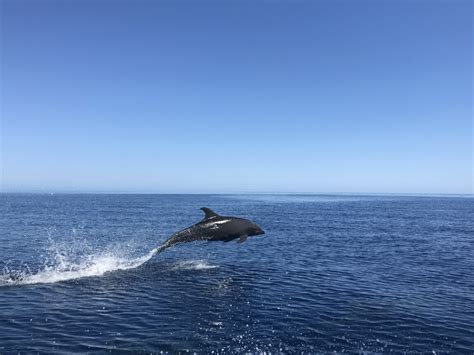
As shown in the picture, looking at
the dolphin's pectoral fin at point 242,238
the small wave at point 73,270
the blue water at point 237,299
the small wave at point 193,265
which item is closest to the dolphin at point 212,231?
the dolphin's pectoral fin at point 242,238

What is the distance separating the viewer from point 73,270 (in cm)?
3148

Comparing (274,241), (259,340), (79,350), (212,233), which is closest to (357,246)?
(274,241)

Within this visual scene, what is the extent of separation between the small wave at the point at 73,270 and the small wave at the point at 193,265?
3161 mm

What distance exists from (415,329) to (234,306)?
9.14 m

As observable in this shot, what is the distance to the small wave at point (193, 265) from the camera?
32781 millimetres

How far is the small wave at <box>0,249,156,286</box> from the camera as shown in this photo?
1086 inches

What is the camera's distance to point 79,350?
1653 centimetres

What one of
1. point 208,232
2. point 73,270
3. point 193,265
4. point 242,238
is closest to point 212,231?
point 208,232

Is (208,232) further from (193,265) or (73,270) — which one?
(73,270)

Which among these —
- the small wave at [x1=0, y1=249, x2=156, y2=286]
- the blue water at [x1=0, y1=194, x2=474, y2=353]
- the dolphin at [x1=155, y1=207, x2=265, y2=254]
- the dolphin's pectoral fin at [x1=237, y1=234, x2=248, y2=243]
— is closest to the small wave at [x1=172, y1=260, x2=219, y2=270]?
the blue water at [x1=0, y1=194, x2=474, y2=353]

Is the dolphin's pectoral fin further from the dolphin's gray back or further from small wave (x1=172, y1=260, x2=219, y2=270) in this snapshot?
small wave (x1=172, y1=260, x2=219, y2=270)

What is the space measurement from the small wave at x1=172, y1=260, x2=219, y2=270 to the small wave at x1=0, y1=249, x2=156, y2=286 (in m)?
3.16

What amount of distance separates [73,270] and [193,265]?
9.24 meters

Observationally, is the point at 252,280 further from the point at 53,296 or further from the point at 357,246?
the point at 357,246
